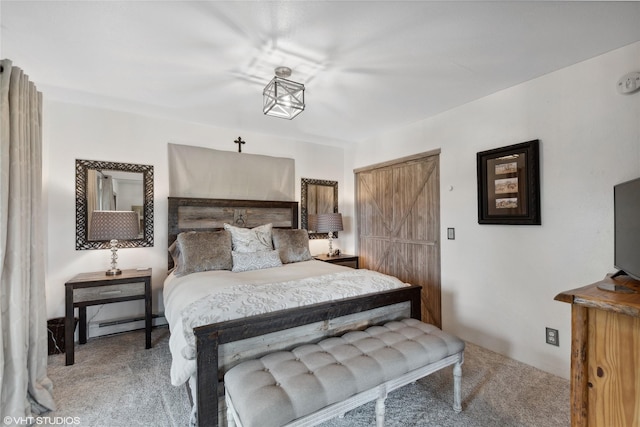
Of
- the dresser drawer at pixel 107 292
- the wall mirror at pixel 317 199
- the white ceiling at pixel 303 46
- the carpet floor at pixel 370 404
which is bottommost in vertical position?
the carpet floor at pixel 370 404

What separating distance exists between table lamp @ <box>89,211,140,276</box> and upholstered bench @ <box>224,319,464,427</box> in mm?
2001

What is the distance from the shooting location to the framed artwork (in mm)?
2398

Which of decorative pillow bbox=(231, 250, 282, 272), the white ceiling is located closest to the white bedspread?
decorative pillow bbox=(231, 250, 282, 272)

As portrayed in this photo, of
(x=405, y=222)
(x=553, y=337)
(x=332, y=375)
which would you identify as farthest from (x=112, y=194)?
(x=553, y=337)

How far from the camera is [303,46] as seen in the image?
1973mm

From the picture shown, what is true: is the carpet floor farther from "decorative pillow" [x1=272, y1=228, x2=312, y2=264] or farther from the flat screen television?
"decorative pillow" [x1=272, y1=228, x2=312, y2=264]

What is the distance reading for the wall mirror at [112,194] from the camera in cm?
292

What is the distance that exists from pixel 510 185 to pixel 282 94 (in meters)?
2.22

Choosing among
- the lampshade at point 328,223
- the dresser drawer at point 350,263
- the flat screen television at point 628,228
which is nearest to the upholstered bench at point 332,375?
the flat screen television at point 628,228

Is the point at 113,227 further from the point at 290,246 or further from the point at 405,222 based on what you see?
the point at 405,222

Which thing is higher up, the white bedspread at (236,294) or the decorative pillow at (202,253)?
the decorative pillow at (202,253)

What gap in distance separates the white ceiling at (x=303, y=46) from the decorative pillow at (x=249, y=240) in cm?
144

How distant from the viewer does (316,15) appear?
5.47 feet

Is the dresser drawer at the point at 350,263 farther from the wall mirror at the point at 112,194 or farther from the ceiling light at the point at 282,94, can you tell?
the wall mirror at the point at 112,194
